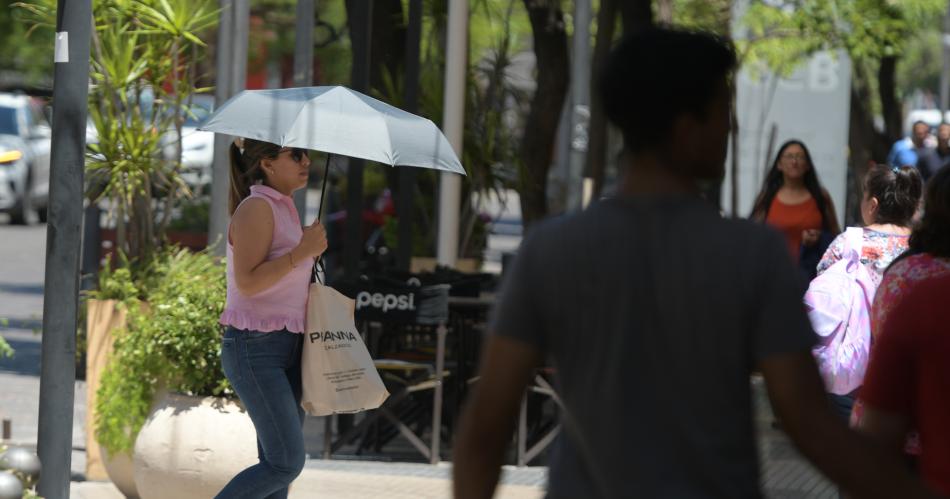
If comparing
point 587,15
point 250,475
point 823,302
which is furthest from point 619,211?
point 587,15

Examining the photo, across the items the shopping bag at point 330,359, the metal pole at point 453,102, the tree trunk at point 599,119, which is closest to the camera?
the shopping bag at point 330,359

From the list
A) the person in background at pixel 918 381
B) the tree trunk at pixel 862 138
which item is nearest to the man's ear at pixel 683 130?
the person in background at pixel 918 381

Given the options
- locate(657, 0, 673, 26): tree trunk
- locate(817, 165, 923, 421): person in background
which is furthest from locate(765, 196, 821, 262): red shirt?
locate(657, 0, 673, 26): tree trunk

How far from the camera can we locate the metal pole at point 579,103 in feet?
44.1

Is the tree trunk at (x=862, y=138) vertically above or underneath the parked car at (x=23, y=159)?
above

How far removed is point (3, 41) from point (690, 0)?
21.9 m

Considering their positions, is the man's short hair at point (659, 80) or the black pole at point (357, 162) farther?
the black pole at point (357, 162)

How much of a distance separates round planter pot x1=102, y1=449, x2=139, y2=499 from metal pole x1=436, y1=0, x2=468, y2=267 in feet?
14.2

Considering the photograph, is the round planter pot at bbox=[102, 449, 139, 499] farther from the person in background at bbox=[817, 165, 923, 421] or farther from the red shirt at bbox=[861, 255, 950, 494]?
the red shirt at bbox=[861, 255, 950, 494]

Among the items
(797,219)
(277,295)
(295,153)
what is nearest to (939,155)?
(797,219)

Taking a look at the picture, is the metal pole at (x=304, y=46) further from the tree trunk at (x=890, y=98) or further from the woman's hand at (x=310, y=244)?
the tree trunk at (x=890, y=98)

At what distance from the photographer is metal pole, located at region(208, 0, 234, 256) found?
8.38 metres

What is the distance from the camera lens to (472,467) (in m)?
2.60

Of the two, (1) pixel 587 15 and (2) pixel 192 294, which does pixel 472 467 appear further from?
(1) pixel 587 15
